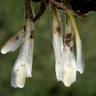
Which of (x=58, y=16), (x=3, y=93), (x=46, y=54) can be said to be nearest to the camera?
(x=58, y=16)

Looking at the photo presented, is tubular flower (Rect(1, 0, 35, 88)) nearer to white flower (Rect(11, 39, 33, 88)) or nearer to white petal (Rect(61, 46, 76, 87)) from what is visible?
white flower (Rect(11, 39, 33, 88))

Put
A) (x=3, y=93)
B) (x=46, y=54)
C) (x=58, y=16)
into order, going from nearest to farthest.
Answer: (x=58, y=16) → (x=3, y=93) → (x=46, y=54)

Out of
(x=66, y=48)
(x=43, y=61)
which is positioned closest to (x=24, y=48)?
(x=66, y=48)

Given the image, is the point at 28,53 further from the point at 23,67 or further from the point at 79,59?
the point at 79,59

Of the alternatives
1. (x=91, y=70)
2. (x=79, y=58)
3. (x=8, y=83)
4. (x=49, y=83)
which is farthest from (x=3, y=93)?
(x=79, y=58)

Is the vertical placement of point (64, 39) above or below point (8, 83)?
above

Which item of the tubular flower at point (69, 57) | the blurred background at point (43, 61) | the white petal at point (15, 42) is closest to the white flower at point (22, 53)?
the white petal at point (15, 42)

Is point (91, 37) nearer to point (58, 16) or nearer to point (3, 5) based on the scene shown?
point (3, 5)
